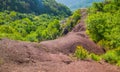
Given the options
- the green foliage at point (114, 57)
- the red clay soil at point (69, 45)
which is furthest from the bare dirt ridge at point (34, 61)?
the red clay soil at point (69, 45)

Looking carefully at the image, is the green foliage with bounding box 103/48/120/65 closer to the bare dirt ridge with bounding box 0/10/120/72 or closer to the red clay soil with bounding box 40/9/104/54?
the bare dirt ridge with bounding box 0/10/120/72

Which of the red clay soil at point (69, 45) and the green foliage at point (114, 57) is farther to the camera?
the red clay soil at point (69, 45)

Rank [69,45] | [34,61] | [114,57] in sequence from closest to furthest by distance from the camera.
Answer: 1. [34,61]
2. [114,57]
3. [69,45]

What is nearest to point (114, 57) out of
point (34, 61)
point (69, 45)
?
point (69, 45)

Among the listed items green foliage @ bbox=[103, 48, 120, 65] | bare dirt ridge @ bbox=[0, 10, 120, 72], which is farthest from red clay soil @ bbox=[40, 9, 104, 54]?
green foliage @ bbox=[103, 48, 120, 65]

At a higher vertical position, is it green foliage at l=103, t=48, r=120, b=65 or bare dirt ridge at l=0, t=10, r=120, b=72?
bare dirt ridge at l=0, t=10, r=120, b=72

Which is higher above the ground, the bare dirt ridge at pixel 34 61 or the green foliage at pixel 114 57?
the bare dirt ridge at pixel 34 61

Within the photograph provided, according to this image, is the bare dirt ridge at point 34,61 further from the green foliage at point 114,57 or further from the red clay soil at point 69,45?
the red clay soil at point 69,45

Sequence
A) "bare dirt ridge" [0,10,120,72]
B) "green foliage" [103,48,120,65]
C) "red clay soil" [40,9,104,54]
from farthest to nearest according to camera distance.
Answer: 1. "red clay soil" [40,9,104,54]
2. "green foliage" [103,48,120,65]
3. "bare dirt ridge" [0,10,120,72]

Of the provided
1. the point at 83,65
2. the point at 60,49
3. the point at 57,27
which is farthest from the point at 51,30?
the point at 83,65

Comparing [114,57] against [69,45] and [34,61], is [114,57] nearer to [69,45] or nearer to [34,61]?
[69,45]

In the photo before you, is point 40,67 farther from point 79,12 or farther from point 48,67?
point 79,12

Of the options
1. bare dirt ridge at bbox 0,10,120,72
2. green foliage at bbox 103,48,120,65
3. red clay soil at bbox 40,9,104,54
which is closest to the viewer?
bare dirt ridge at bbox 0,10,120,72

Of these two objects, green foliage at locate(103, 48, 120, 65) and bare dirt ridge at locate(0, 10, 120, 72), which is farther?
green foliage at locate(103, 48, 120, 65)
